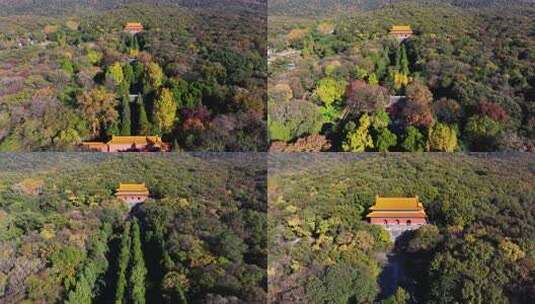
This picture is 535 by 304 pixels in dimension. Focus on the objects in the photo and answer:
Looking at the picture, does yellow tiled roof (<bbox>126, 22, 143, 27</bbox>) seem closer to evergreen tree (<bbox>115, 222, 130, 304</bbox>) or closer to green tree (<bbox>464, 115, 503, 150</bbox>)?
evergreen tree (<bbox>115, 222, 130, 304</bbox>)

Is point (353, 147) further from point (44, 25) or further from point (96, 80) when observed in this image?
point (44, 25)

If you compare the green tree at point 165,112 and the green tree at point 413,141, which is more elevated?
the green tree at point 165,112

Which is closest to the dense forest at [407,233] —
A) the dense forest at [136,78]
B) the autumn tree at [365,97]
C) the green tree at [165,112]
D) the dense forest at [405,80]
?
the dense forest at [405,80]

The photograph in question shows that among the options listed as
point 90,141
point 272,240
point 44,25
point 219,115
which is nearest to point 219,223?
point 272,240

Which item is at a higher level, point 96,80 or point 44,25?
point 44,25

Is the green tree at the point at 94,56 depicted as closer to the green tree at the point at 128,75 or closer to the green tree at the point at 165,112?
the green tree at the point at 128,75

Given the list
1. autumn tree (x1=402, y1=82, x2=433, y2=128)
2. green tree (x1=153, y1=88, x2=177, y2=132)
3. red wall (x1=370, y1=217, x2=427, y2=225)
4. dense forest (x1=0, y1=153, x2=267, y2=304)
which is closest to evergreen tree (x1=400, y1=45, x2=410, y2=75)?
autumn tree (x1=402, y1=82, x2=433, y2=128)

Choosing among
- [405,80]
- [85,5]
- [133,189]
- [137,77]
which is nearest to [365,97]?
[405,80]
